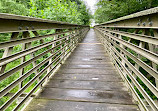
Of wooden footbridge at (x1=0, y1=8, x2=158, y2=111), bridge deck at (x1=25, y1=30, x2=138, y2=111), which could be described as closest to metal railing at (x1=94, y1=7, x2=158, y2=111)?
wooden footbridge at (x1=0, y1=8, x2=158, y2=111)

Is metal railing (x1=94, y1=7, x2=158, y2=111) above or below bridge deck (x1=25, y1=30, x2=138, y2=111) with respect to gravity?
above

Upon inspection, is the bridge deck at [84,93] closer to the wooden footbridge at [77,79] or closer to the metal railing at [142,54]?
the wooden footbridge at [77,79]

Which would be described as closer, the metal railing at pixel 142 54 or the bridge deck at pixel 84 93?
the metal railing at pixel 142 54

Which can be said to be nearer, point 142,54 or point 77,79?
point 142,54

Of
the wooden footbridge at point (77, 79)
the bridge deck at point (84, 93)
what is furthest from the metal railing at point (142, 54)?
the bridge deck at point (84, 93)

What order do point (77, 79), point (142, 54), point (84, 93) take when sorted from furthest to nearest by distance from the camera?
point (77, 79), point (84, 93), point (142, 54)

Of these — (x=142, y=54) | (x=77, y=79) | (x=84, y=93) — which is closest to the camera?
(x=142, y=54)

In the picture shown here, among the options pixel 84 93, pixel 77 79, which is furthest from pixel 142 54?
pixel 77 79

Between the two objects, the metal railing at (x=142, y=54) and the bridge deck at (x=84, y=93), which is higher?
the metal railing at (x=142, y=54)

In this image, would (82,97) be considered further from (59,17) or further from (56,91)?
(59,17)

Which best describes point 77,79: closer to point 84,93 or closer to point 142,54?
point 84,93

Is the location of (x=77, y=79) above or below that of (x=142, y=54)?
below

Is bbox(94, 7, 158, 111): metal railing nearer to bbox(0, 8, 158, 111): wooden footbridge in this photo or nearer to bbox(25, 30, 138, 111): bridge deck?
bbox(0, 8, 158, 111): wooden footbridge

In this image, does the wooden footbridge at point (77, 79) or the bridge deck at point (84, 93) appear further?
the bridge deck at point (84, 93)
